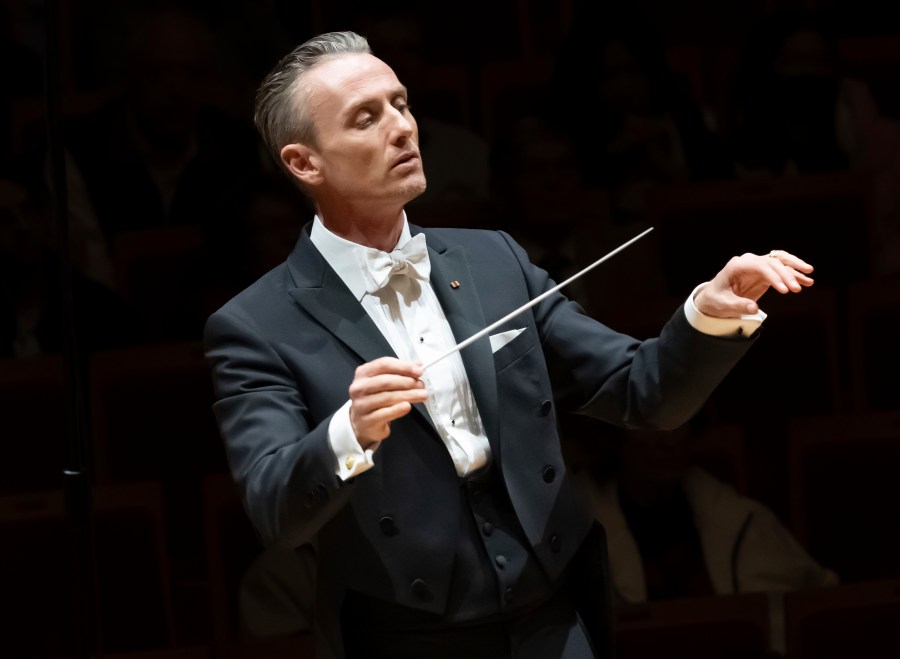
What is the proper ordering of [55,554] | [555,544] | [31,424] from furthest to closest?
[31,424], [55,554], [555,544]

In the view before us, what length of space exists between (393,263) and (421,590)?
0.77ft

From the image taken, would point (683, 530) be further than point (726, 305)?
Yes

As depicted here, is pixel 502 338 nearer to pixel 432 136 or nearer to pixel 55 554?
pixel 55 554

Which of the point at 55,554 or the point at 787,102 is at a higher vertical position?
the point at 787,102

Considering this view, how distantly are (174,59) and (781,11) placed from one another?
99 cm

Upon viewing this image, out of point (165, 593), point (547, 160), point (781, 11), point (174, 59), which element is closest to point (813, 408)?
point (547, 160)

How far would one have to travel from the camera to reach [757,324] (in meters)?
0.99

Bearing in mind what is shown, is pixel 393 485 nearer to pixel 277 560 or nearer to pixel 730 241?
Result: pixel 277 560

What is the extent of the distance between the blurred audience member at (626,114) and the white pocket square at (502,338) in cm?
116

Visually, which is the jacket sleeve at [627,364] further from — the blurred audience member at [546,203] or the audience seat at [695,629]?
the blurred audience member at [546,203]

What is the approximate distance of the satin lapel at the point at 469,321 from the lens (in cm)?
103

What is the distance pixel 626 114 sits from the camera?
88.2 inches

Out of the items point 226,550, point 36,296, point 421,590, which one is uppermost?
point 36,296

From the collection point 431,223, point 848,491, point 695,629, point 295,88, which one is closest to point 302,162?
point 295,88
